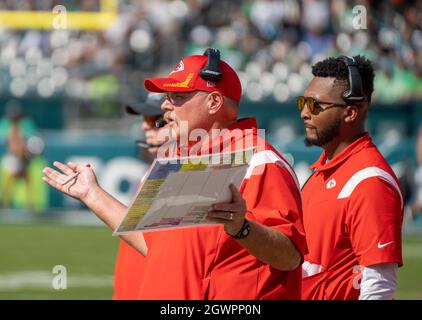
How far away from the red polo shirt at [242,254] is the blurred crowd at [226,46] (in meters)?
14.5

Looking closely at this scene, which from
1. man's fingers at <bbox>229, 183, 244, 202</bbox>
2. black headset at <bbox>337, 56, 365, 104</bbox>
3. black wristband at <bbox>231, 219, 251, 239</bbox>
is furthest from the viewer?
black headset at <bbox>337, 56, 365, 104</bbox>

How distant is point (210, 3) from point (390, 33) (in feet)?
14.1

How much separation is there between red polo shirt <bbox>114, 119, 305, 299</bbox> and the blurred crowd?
14.5 metres

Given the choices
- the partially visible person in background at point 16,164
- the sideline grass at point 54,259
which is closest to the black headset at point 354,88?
the sideline grass at point 54,259

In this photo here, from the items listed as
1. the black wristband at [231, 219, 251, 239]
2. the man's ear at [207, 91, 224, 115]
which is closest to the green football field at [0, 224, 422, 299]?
the man's ear at [207, 91, 224, 115]

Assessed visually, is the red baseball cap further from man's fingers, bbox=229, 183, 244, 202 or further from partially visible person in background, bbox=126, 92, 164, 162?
partially visible person in background, bbox=126, 92, 164, 162

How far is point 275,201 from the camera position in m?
3.90

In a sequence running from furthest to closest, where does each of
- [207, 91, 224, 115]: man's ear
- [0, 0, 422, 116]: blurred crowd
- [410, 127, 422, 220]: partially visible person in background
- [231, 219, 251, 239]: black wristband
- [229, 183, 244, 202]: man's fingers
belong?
[0, 0, 422, 116]: blurred crowd → [410, 127, 422, 220]: partially visible person in background → [207, 91, 224, 115]: man's ear → [231, 219, 251, 239]: black wristband → [229, 183, 244, 202]: man's fingers

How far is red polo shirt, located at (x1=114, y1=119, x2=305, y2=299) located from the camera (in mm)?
3895

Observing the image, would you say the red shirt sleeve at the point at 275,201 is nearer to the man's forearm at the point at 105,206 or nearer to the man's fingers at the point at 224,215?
the man's fingers at the point at 224,215

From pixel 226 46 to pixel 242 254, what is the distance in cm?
1676

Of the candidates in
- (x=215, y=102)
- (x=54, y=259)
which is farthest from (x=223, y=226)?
(x=54, y=259)
